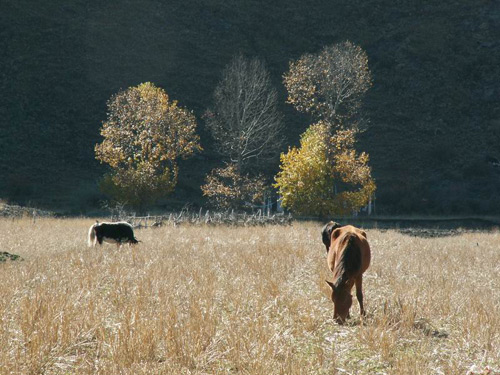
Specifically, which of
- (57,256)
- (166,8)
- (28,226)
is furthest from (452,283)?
(166,8)

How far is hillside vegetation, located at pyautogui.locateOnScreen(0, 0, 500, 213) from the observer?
4588 cm

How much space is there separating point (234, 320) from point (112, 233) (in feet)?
34.9

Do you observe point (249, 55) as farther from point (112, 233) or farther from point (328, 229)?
point (328, 229)

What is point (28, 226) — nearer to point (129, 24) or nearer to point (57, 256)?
point (57, 256)

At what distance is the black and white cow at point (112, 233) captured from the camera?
16.1m

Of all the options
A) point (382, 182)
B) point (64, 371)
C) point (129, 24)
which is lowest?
point (64, 371)

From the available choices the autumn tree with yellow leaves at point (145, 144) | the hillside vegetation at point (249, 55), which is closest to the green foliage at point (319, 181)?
the autumn tree with yellow leaves at point (145, 144)

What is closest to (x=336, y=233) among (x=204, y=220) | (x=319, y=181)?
(x=204, y=220)

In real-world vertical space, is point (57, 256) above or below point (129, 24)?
below

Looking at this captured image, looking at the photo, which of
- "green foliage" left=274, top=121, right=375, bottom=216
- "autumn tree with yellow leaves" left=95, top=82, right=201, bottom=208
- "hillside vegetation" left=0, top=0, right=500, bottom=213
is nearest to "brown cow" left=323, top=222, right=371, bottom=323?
"green foliage" left=274, top=121, right=375, bottom=216

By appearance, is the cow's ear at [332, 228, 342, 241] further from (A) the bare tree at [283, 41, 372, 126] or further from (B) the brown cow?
(A) the bare tree at [283, 41, 372, 126]

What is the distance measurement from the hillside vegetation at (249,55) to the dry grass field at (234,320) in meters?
30.6

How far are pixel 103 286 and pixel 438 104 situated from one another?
55640 millimetres

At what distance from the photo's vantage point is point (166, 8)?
72562 millimetres
